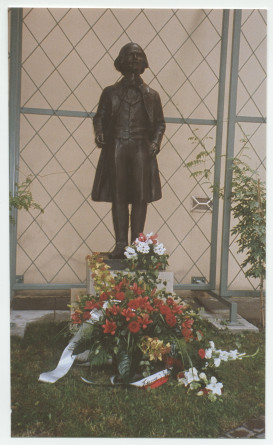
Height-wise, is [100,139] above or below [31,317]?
above

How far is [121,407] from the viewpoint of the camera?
84.0 inches

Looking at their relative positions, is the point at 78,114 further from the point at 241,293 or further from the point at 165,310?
the point at 165,310

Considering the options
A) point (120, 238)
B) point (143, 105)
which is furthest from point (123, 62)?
point (120, 238)

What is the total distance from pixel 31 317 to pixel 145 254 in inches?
43.9

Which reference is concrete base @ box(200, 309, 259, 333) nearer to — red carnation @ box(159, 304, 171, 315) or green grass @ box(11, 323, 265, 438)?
green grass @ box(11, 323, 265, 438)

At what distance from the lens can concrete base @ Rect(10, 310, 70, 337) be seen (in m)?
3.25

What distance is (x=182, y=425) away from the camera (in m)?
2.01

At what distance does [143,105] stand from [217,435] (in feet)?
6.51

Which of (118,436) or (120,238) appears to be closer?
(118,436)

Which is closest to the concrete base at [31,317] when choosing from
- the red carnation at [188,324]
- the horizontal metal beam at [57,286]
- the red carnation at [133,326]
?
the horizontal metal beam at [57,286]

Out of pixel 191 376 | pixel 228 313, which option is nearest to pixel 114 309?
pixel 191 376
